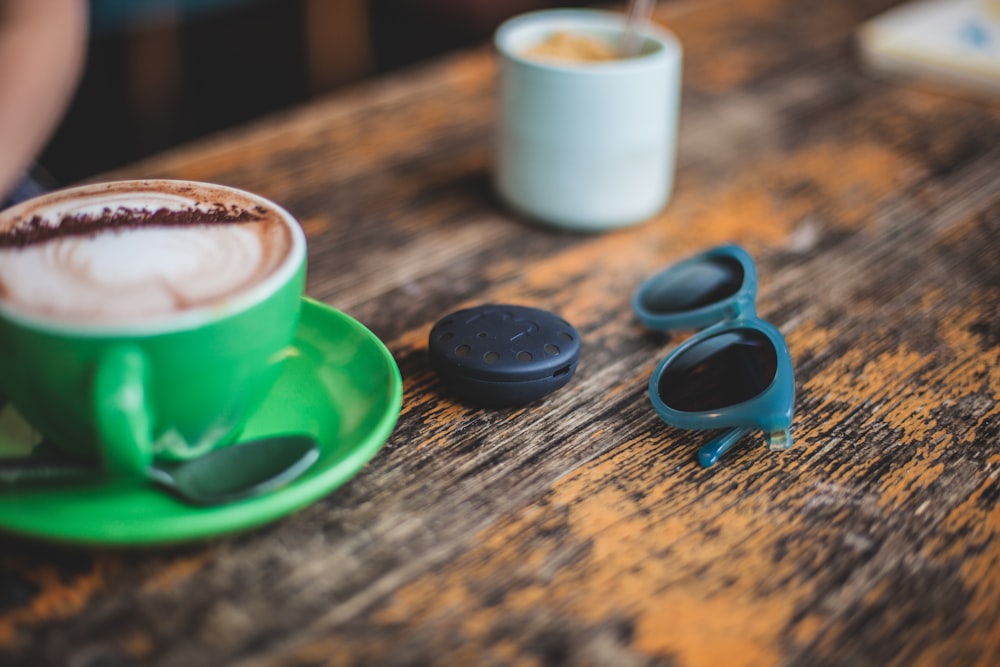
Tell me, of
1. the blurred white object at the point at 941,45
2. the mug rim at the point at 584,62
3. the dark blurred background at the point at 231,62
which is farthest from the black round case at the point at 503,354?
the dark blurred background at the point at 231,62

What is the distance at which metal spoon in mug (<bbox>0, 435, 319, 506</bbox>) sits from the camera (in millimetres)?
441

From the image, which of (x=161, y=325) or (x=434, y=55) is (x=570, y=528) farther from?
(x=434, y=55)

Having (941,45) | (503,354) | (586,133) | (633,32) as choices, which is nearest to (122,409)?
(503,354)

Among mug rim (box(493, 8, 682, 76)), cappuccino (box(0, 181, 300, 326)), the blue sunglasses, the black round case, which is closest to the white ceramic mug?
mug rim (box(493, 8, 682, 76))

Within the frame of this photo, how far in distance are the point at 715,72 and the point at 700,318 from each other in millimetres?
591

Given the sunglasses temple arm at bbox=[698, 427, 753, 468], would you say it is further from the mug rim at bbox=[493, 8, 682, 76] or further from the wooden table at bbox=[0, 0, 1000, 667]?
the mug rim at bbox=[493, 8, 682, 76]

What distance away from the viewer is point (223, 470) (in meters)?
0.47

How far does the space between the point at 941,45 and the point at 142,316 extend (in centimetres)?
103

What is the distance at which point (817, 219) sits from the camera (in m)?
0.83

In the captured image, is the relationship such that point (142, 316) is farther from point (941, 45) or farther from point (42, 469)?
point (941, 45)

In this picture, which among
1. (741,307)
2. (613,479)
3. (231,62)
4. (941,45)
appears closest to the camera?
(613,479)

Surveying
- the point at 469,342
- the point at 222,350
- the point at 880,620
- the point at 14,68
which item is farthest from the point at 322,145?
the point at 880,620

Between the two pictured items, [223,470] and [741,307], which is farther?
[741,307]

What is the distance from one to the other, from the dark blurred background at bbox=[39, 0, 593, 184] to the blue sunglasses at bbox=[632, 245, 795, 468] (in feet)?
5.10
